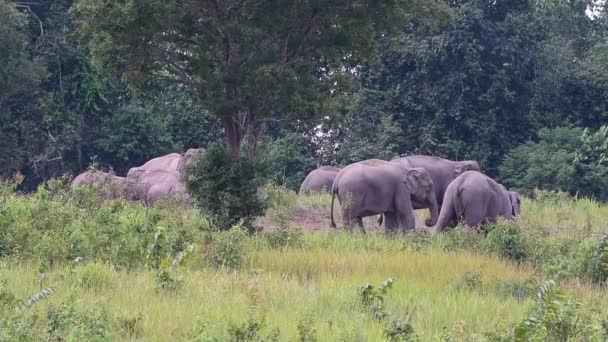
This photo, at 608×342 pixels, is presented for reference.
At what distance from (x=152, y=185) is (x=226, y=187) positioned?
19.7 ft

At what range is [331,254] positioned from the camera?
11.2 meters

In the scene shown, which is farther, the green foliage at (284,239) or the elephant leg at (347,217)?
the elephant leg at (347,217)

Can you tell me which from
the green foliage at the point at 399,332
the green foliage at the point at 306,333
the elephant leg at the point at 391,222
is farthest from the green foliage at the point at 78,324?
the elephant leg at the point at 391,222

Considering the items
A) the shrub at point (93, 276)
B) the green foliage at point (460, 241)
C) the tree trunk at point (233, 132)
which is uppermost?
the tree trunk at point (233, 132)

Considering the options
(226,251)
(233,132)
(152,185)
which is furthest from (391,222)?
(226,251)

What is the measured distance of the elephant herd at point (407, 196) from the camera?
15438 mm

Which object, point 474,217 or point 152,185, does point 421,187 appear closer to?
point 474,217

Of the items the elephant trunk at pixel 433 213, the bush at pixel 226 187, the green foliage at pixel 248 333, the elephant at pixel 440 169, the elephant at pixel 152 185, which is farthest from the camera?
the elephant at pixel 440 169

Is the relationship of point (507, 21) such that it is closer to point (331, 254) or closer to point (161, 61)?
point (161, 61)

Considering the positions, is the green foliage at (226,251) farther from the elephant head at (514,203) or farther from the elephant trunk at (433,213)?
the elephant trunk at (433,213)

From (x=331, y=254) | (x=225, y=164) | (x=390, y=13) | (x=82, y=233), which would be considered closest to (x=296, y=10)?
(x=390, y=13)

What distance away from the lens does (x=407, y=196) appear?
16.4 metres

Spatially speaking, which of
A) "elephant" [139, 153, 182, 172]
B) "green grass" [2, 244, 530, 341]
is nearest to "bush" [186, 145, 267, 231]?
"green grass" [2, 244, 530, 341]

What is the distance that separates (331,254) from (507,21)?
2056 centimetres
